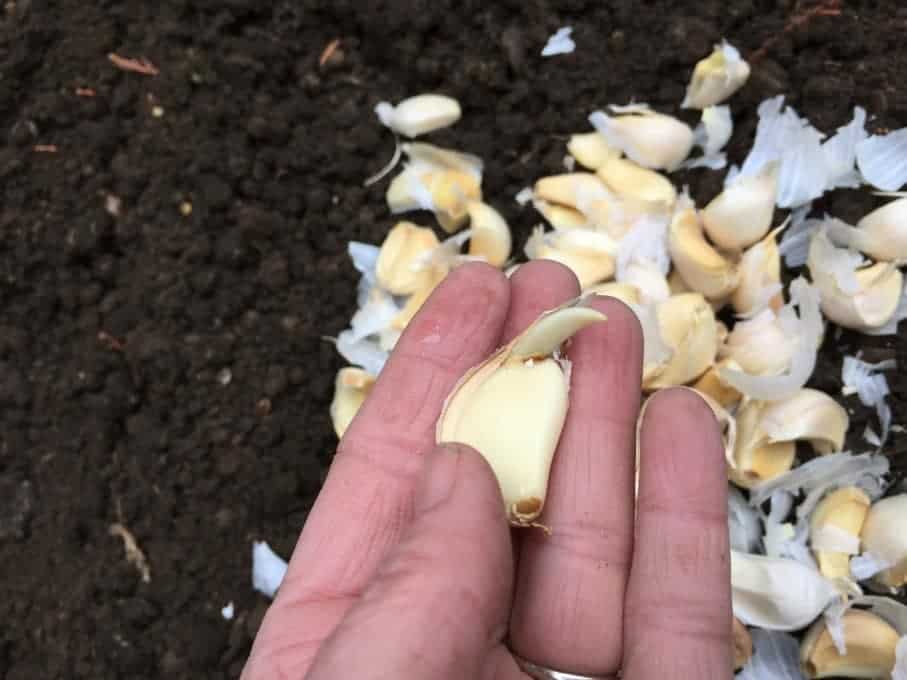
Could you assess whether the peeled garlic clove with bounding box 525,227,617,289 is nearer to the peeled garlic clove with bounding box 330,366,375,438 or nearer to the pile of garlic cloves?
the pile of garlic cloves

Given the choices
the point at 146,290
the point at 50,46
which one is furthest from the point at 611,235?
the point at 50,46

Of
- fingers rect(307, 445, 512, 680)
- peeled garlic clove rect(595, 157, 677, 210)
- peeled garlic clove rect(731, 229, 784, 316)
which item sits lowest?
peeled garlic clove rect(731, 229, 784, 316)

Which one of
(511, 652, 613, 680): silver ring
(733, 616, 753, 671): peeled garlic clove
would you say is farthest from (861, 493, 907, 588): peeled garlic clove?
(511, 652, 613, 680): silver ring

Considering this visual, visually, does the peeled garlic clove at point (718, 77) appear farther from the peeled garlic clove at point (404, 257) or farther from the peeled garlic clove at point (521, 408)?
the peeled garlic clove at point (521, 408)

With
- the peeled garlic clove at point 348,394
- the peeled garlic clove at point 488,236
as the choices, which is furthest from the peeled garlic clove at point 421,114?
the peeled garlic clove at point 348,394

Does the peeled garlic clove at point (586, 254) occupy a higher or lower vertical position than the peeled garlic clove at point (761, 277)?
lower

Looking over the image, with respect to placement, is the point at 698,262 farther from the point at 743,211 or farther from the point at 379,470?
the point at 379,470
